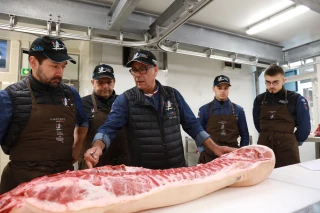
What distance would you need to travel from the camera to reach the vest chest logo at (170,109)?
180 cm

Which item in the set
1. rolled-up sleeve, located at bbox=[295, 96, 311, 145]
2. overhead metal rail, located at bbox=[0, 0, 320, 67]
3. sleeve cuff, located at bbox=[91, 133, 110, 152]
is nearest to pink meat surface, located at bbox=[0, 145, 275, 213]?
sleeve cuff, located at bbox=[91, 133, 110, 152]

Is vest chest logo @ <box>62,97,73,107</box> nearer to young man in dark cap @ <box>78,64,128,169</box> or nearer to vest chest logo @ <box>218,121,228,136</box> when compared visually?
young man in dark cap @ <box>78,64,128,169</box>

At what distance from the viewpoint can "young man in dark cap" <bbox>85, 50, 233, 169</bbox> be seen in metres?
1.68

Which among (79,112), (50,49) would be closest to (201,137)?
(79,112)

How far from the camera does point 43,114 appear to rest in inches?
60.3

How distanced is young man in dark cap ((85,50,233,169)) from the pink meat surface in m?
0.46

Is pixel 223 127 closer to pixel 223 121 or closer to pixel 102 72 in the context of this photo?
pixel 223 121

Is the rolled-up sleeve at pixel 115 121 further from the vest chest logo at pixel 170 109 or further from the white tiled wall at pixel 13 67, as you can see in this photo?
the white tiled wall at pixel 13 67

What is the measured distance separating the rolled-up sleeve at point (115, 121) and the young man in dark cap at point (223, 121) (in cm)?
160

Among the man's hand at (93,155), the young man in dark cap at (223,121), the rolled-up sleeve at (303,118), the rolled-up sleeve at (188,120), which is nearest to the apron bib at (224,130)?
the young man in dark cap at (223,121)

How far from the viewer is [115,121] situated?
1667 mm

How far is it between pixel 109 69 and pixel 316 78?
16.5 ft

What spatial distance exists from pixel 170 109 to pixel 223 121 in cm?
147

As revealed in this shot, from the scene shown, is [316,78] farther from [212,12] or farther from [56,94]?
[56,94]
